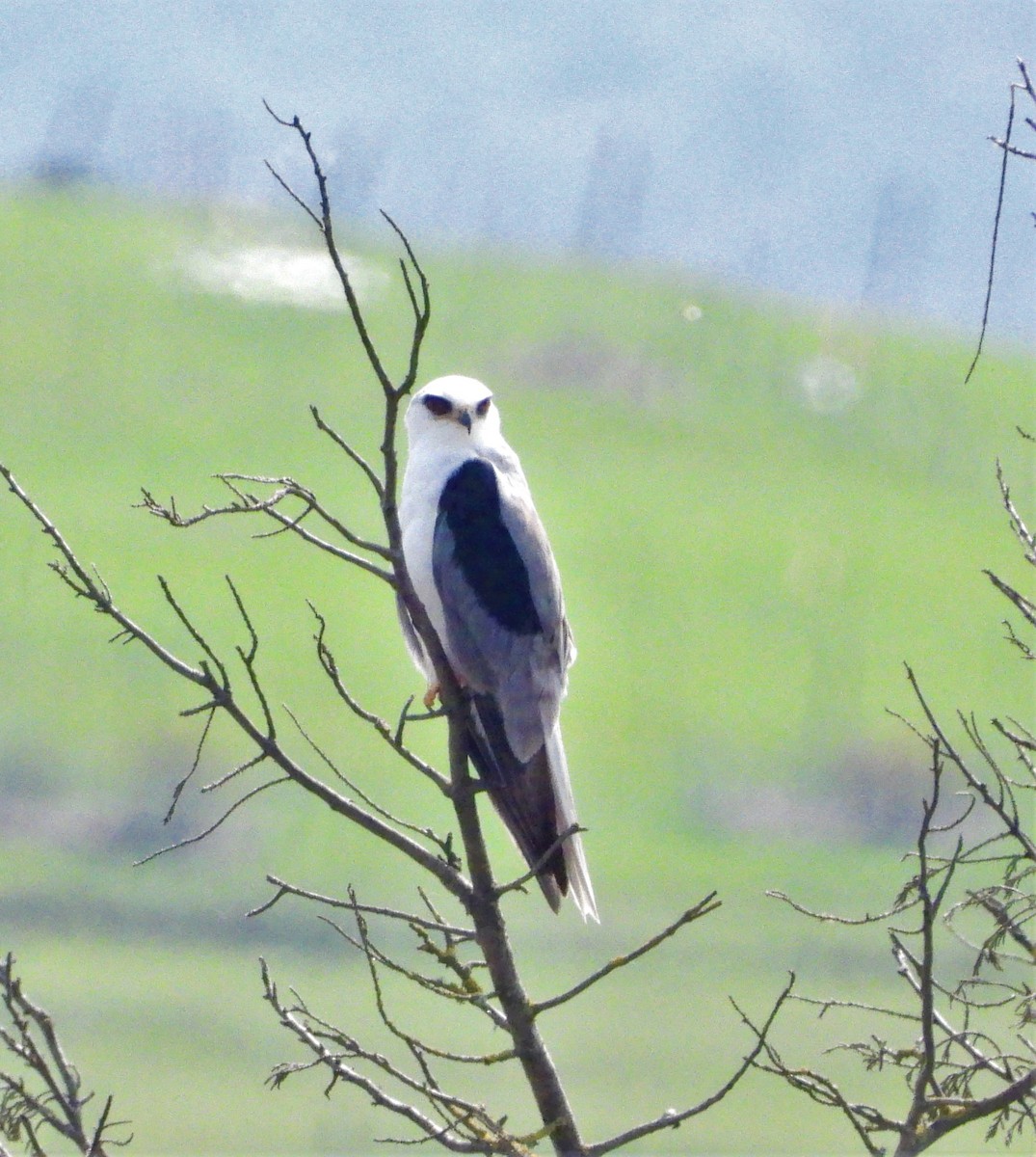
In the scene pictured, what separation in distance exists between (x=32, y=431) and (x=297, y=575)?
7.69 m

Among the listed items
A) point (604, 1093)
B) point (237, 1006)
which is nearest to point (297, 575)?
point (237, 1006)

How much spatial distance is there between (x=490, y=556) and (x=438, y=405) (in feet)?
2.28

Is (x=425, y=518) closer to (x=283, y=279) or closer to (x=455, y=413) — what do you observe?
(x=455, y=413)

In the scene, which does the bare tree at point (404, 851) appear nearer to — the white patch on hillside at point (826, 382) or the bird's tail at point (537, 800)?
the bird's tail at point (537, 800)

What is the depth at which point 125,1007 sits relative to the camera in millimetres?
31812

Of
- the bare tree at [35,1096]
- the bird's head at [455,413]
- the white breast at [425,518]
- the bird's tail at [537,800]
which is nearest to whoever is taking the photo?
the bare tree at [35,1096]

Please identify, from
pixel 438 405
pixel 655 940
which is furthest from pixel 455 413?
pixel 655 940

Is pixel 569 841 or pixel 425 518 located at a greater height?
pixel 425 518

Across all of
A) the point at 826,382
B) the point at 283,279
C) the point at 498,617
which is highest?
the point at 826,382

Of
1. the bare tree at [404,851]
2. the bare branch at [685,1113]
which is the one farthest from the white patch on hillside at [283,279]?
the bare branch at [685,1113]

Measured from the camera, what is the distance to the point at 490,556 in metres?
4.38

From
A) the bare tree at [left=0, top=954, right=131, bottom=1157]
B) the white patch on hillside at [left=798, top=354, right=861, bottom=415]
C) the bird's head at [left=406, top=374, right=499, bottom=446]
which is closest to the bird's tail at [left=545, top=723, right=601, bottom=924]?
the bird's head at [left=406, top=374, right=499, bottom=446]

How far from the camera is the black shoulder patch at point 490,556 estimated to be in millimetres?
4316

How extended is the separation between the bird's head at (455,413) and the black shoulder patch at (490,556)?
359 mm
